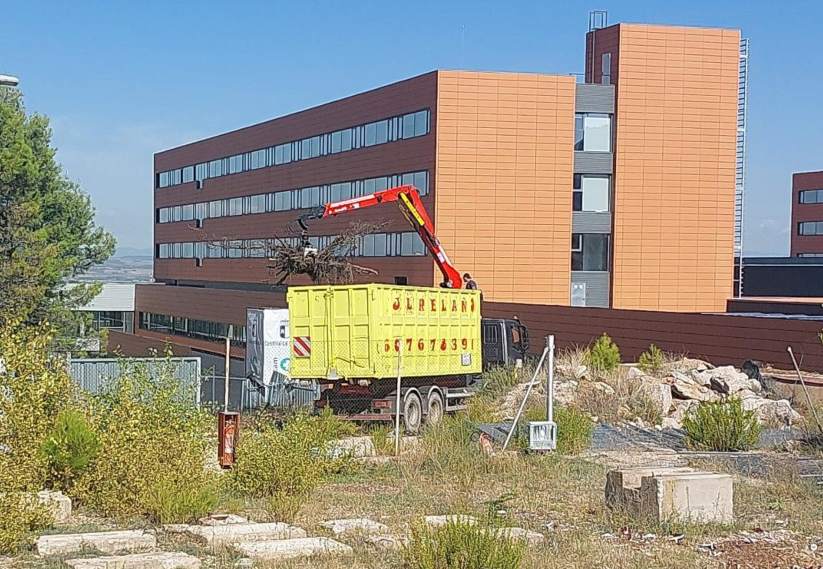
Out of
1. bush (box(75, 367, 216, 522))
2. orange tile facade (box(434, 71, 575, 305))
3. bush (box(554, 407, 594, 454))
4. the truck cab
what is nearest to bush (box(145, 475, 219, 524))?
bush (box(75, 367, 216, 522))

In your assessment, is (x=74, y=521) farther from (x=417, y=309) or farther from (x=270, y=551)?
(x=417, y=309)

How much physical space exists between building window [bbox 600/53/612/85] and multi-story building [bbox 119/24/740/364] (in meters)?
0.07

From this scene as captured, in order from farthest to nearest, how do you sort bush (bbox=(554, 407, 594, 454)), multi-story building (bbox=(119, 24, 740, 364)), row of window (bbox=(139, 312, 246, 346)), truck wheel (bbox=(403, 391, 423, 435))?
1. row of window (bbox=(139, 312, 246, 346))
2. multi-story building (bbox=(119, 24, 740, 364))
3. truck wheel (bbox=(403, 391, 423, 435))
4. bush (bbox=(554, 407, 594, 454))

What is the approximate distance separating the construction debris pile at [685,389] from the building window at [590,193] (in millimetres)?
25814

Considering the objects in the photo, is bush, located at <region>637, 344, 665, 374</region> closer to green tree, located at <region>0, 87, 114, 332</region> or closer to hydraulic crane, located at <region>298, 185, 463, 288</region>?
hydraulic crane, located at <region>298, 185, 463, 288</region>

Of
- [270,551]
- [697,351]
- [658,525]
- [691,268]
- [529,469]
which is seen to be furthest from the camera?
[691,268]

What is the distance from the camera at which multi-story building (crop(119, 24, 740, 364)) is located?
55.0 m

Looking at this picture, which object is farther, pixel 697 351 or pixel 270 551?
pixel 697 351

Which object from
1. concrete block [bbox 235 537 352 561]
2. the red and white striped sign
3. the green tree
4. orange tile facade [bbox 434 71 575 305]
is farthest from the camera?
orange tile facade [bbox 434 71 575 305]

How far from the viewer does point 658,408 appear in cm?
2552

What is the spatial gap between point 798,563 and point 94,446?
777cm

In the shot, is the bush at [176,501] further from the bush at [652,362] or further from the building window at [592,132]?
the building window at [592,132]

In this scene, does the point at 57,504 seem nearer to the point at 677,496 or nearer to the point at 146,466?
the point at 146,466

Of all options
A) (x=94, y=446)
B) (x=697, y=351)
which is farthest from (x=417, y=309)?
(x=697, y=351)
